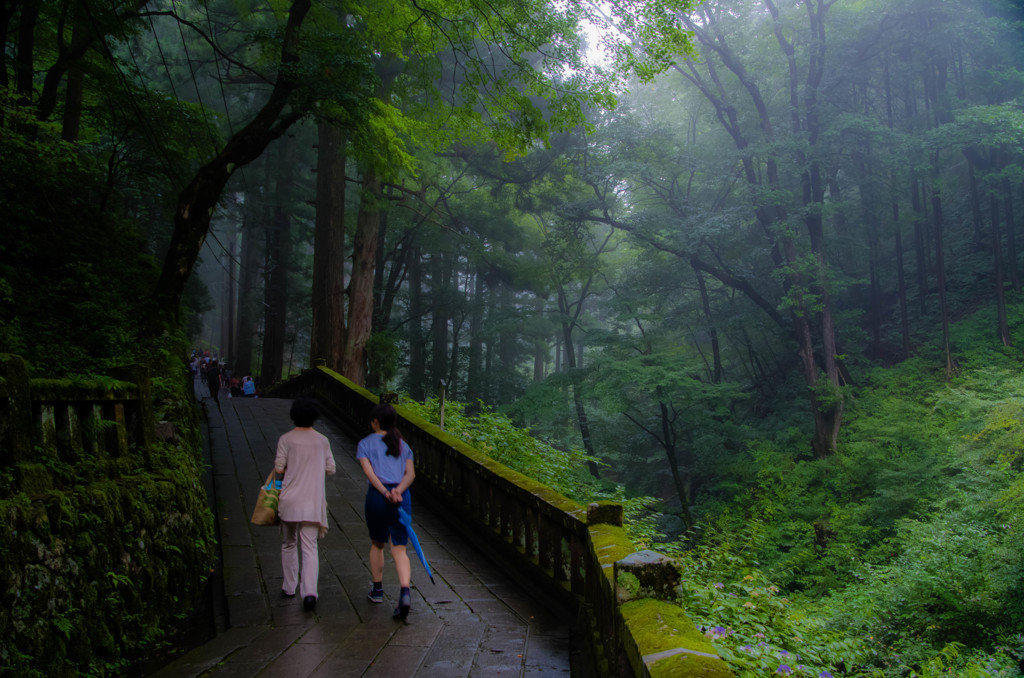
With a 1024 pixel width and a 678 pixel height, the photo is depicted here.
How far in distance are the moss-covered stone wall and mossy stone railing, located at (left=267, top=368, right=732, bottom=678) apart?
109 inches

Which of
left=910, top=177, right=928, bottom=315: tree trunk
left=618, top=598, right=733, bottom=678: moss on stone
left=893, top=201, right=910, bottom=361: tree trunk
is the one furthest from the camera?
left=910, top=177, right=928, bottom=315: tree trunk

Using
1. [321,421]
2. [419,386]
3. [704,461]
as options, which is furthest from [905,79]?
[321,421]

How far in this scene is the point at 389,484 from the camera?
4.86 m

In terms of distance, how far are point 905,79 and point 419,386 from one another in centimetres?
2260

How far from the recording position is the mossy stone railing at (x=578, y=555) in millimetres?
2535

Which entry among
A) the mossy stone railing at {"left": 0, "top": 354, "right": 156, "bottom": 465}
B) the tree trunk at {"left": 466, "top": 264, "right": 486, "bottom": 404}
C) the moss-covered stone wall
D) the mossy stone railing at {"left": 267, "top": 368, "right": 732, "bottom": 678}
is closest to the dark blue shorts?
the mossy stone railing at {"left": 267, "top": 368, "right": 732, "bottom": 678}

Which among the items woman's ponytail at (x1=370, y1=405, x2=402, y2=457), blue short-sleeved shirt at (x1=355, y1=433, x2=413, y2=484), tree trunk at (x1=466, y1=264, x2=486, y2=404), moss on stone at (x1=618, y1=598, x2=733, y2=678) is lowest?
moss on stone at (x1=618, y1=598, x2=733, y2=678)

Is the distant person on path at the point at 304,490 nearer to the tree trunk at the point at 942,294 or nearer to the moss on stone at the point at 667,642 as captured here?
the moss on stone at the point at 667,642

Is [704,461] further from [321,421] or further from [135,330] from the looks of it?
[135,330]

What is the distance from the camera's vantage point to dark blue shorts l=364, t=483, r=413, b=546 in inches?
192

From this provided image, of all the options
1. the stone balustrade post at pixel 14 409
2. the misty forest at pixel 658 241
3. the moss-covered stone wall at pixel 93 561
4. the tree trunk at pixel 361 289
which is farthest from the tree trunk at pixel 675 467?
the stone balustrade post at pixel 14 409

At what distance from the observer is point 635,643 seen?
2.56 metres

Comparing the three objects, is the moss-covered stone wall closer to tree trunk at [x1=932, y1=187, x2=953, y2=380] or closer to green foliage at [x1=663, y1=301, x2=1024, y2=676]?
green foliage at [x1=663, y1=301, x2=1024, y2=676]

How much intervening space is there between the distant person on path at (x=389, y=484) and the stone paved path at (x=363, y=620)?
39 centimetres
